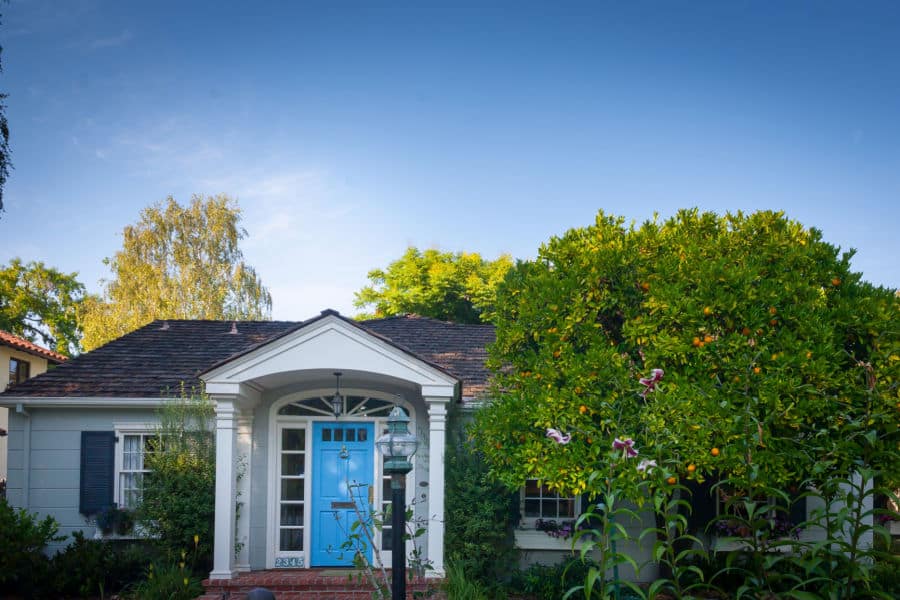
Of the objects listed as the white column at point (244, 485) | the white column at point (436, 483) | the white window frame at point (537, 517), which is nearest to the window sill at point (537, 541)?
the white window frame at point (537, 517)

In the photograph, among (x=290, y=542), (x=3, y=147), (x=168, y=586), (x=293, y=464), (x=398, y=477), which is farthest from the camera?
(x=293, y=464)

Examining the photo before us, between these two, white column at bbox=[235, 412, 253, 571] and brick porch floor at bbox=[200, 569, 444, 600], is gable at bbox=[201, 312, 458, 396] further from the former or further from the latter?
brick porch floor at bbox=[200, 569, 444, 600]

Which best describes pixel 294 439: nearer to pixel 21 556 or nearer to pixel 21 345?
pixel 21 556

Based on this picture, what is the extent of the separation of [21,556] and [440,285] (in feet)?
65.4

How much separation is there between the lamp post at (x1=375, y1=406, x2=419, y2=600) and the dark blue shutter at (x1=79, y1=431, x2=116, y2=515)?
7.06 m

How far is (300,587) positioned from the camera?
9734 mm

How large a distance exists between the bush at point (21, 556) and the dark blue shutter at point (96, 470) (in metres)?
1.03

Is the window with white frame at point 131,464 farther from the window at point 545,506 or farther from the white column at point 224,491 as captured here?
the window at point 545,506

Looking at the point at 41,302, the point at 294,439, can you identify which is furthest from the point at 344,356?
the point at 41,302

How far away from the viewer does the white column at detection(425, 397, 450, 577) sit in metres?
9.59

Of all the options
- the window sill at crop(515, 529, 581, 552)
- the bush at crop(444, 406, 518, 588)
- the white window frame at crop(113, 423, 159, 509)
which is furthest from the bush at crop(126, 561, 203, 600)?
the window sill at crop(515, 529, 581, 552)

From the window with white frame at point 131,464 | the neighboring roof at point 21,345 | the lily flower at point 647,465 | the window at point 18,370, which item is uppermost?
the neighboring roof at point 21,345

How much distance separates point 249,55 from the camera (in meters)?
13.2

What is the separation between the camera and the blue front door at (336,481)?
36.3ft
